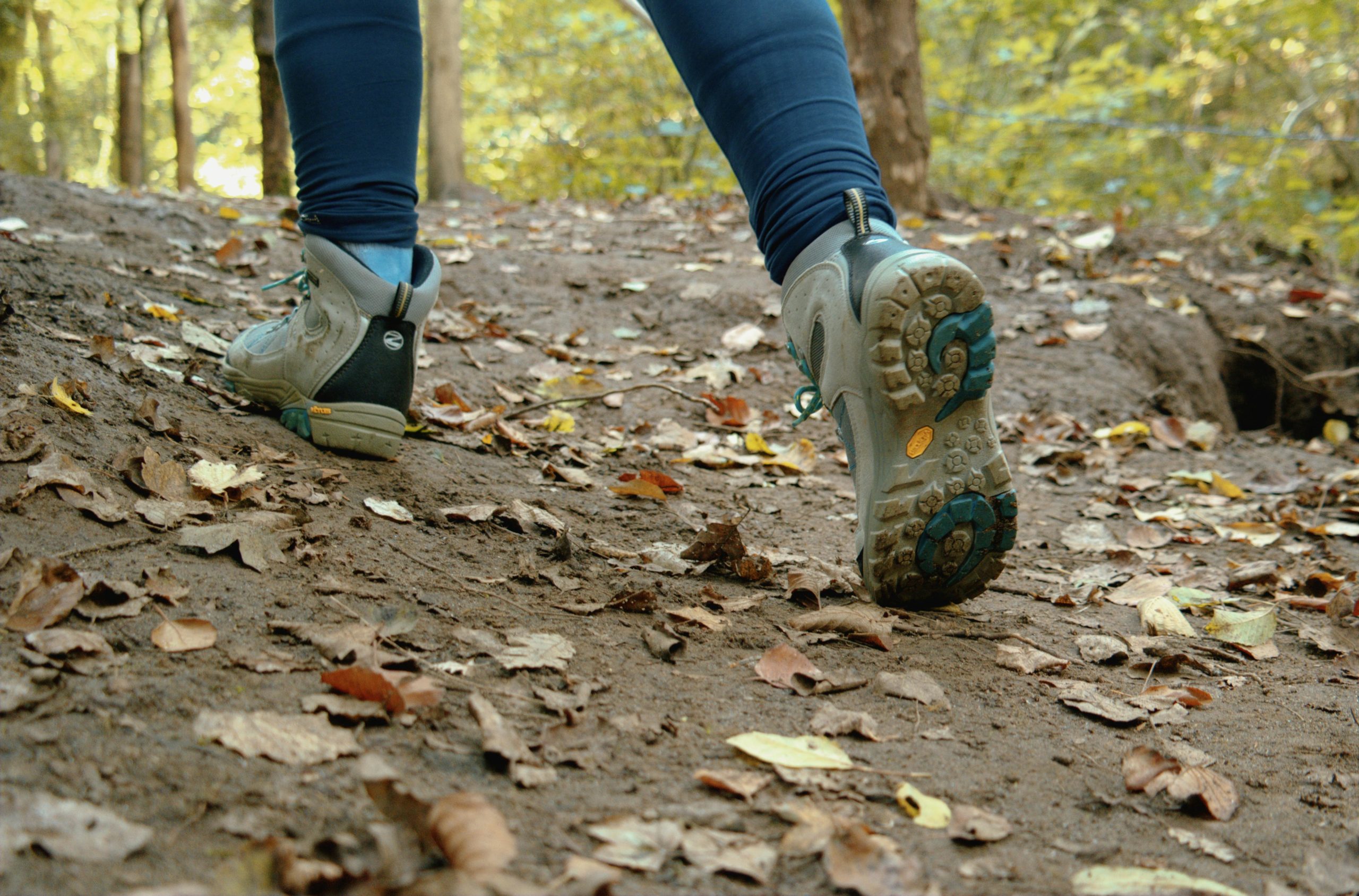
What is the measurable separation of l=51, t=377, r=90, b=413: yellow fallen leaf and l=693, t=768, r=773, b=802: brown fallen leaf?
1.22 meters

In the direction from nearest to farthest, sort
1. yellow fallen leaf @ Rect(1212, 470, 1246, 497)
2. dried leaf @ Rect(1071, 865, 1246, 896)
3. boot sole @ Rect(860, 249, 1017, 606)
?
1. dried leaf @ Rect(1071, 865, 1246, 896)
2. boot sole @ Rect(860, 249, 1017, 606)
3. yellow fallen leaf @ Rect(1212, 470, 1246, 497)

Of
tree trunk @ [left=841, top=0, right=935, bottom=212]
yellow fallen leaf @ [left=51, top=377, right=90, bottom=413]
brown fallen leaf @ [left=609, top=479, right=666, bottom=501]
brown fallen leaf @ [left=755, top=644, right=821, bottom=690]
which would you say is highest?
tree trunk @ [left=841, top=0, right=935, bottom=212]

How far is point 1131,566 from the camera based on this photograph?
2170 millimetres

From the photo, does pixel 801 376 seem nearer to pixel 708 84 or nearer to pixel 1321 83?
pixel 708 84

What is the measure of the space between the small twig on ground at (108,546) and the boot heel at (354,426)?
0.61 meters

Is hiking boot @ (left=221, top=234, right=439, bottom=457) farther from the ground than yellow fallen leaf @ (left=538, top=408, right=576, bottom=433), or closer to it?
farther from the ground

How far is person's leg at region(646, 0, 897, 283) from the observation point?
149 centimetres

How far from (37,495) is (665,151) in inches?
341

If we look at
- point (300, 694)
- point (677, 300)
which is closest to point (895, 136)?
point (677, 300)

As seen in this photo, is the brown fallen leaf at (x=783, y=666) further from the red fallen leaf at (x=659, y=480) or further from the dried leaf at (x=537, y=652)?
the red fallen leaf at (x=659, y=480)

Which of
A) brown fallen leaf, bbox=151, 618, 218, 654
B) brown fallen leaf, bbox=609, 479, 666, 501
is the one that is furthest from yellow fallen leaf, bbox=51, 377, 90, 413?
brown fallen leaf, bbox=609, 479, 666, 501

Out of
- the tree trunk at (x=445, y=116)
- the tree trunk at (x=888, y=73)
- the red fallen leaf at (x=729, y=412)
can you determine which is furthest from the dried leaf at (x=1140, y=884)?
the tree trunk at (x=445, y=116)

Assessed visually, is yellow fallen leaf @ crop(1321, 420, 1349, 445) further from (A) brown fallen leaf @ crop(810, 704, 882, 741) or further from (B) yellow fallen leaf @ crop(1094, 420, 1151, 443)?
(A) brown fallen leaf @ crop(810, 704, 882, 741)

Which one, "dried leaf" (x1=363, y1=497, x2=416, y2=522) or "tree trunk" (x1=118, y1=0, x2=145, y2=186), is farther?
"tree trunk" (x1=118, y1=0, x2=145, y2=186)
